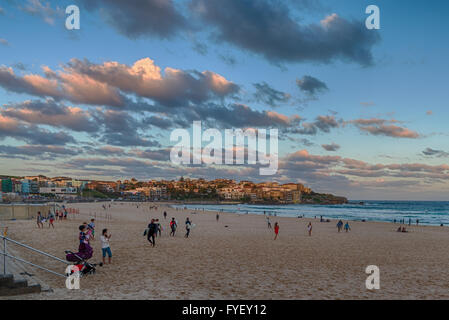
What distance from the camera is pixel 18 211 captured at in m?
39.2

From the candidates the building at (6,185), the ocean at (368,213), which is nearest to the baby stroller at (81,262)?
the ocean at (368,213)

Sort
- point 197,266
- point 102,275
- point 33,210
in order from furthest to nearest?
point 33,210, point 197,266, point 102,275

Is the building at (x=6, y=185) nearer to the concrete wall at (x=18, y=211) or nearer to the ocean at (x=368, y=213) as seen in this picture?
the ocean at (x=368, y=213)

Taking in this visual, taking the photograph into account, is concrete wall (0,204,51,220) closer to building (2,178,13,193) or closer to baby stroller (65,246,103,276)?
baby stroller (65,246,103,276)

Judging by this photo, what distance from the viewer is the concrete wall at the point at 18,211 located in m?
38.3

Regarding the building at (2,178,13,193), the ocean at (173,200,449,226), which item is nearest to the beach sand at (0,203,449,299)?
the ocean at (173,200,449,226)

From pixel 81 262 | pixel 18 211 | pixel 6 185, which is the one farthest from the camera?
pixel 6 185

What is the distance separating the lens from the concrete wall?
126 feet

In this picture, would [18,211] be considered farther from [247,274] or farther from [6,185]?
[6,185]

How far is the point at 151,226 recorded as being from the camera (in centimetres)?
1925

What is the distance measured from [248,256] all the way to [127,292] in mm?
8321

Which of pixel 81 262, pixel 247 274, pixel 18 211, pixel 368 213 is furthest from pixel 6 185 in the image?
pixel 247 274
